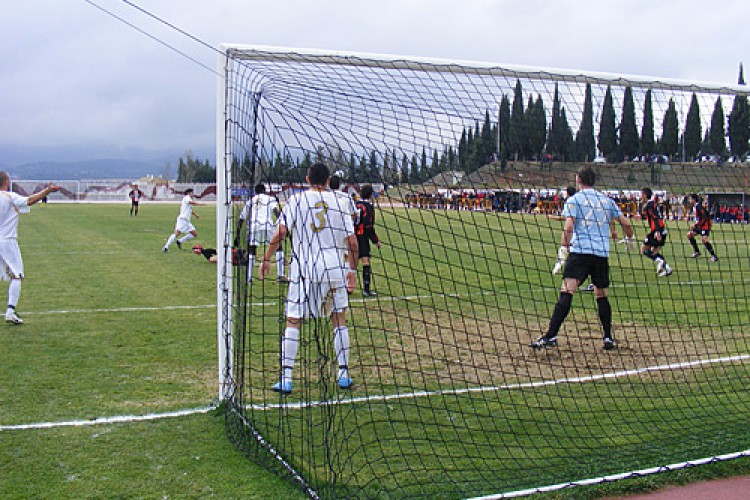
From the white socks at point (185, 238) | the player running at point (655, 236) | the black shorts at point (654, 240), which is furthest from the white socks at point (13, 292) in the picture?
the black shorts at point (654, 240)

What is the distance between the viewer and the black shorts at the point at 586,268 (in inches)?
309

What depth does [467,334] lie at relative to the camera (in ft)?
28.2

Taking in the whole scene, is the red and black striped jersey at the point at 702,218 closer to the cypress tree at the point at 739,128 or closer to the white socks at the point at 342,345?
the cypress tree at the point at 739,128

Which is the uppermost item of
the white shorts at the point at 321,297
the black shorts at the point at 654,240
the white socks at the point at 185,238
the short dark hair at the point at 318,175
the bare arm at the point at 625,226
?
the short dark hair at the point at 318,175

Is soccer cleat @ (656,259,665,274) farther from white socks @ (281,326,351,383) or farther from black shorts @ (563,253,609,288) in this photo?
white socks @ (281,326,351,383)

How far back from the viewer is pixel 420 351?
8.06 m

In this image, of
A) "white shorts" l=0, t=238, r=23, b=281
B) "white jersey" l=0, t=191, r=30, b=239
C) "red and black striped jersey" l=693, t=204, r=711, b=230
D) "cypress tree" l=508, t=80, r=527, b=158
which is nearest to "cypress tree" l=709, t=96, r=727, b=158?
"cypress tree" l=508, t=80, r=527, b=158

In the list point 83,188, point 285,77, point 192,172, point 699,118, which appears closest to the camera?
point 285,77

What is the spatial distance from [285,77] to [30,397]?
3.47 meters

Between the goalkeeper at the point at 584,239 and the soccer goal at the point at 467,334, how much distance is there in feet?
0.72

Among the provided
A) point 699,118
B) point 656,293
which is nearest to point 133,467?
point 699,118

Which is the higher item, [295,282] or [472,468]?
[295,282]

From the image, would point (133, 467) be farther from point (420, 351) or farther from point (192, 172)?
point (192, 172)

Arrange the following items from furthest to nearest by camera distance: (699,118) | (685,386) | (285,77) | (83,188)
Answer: (83,188) < (699,118) < (685,386) < (285,77)
